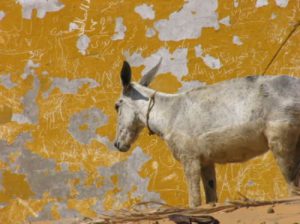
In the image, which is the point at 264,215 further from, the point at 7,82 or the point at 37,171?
the point at 7,82

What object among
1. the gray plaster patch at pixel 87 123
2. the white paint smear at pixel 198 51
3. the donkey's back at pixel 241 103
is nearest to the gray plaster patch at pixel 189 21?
the white paint smear at pixel 198 51

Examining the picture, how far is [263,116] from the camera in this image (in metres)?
5.05

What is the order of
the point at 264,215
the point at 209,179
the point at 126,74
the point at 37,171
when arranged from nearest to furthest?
the point at 264,215, the point at 209,179, the point at 126,74, the point at 37,171

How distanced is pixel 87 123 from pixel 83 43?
1.17 m

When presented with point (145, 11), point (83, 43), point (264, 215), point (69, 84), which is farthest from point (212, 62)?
point (264, 215)

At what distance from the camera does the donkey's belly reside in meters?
5.11

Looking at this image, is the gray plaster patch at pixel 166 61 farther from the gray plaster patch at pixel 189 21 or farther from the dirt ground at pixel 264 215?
the dirt ground at pixel 264 215

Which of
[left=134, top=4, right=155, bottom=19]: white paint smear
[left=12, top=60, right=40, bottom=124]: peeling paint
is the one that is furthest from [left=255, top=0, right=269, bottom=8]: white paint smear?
[left=12, top=60, right=40, bottom=124]: peeling paint

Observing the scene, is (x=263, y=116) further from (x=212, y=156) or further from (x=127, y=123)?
(x=127, y=123)

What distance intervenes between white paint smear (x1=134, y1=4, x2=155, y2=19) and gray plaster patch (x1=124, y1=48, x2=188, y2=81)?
1.76ft

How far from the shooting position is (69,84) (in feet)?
29.3

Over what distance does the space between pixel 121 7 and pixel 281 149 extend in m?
4.77

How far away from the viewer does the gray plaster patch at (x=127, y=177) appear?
8.37 metres

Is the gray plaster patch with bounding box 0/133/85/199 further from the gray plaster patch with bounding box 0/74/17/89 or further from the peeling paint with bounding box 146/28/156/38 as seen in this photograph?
the peeling paint with bounding box 146/28/156/38
